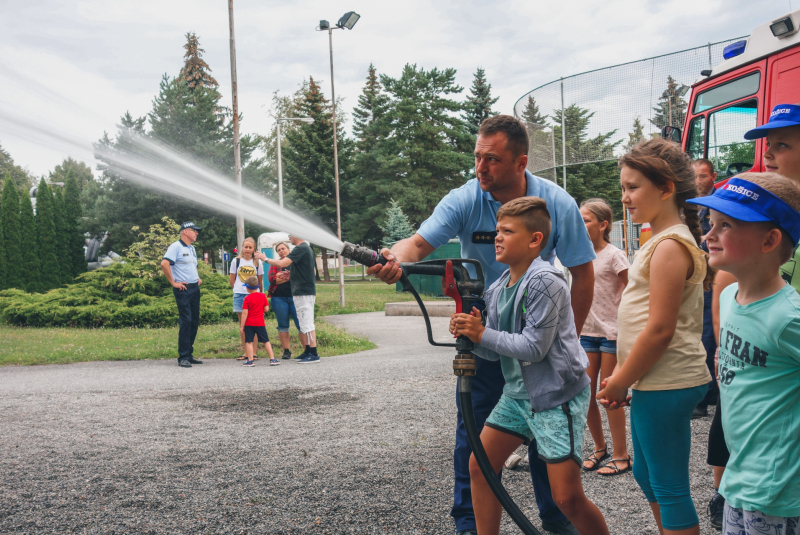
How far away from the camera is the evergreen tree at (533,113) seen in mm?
10965

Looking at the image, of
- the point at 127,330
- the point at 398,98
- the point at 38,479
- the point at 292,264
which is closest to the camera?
the point at 38,479

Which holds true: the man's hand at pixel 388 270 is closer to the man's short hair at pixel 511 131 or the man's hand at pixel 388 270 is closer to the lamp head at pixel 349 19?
the man's short hair at pixel 511 131

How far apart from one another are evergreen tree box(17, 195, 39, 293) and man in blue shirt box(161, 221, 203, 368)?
1862 centimetres

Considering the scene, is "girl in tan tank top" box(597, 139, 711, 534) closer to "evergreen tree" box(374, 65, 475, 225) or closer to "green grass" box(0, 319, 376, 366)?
"green grass" box(0, 319, 376, 366)

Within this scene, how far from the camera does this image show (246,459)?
425cm

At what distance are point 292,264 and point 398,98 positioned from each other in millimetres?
43089

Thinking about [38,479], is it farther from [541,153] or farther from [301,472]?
[541,153]

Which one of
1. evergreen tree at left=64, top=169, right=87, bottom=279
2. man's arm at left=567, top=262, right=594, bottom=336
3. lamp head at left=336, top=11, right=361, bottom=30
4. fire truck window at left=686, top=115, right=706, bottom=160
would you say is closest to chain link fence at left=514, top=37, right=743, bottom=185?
fire truck window at left=686, top=115, right=706, bottom=160

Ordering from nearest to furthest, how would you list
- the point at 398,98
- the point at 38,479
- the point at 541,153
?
the point at 38,479, the point at 541,153, the point at 398,98

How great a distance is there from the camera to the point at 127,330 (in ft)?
45.8

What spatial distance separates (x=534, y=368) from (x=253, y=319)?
704cm

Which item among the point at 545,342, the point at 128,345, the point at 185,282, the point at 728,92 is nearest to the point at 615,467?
the point at 545,342

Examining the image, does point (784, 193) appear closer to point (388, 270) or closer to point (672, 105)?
point (388, 270)

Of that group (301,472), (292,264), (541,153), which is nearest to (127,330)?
(292,264)
